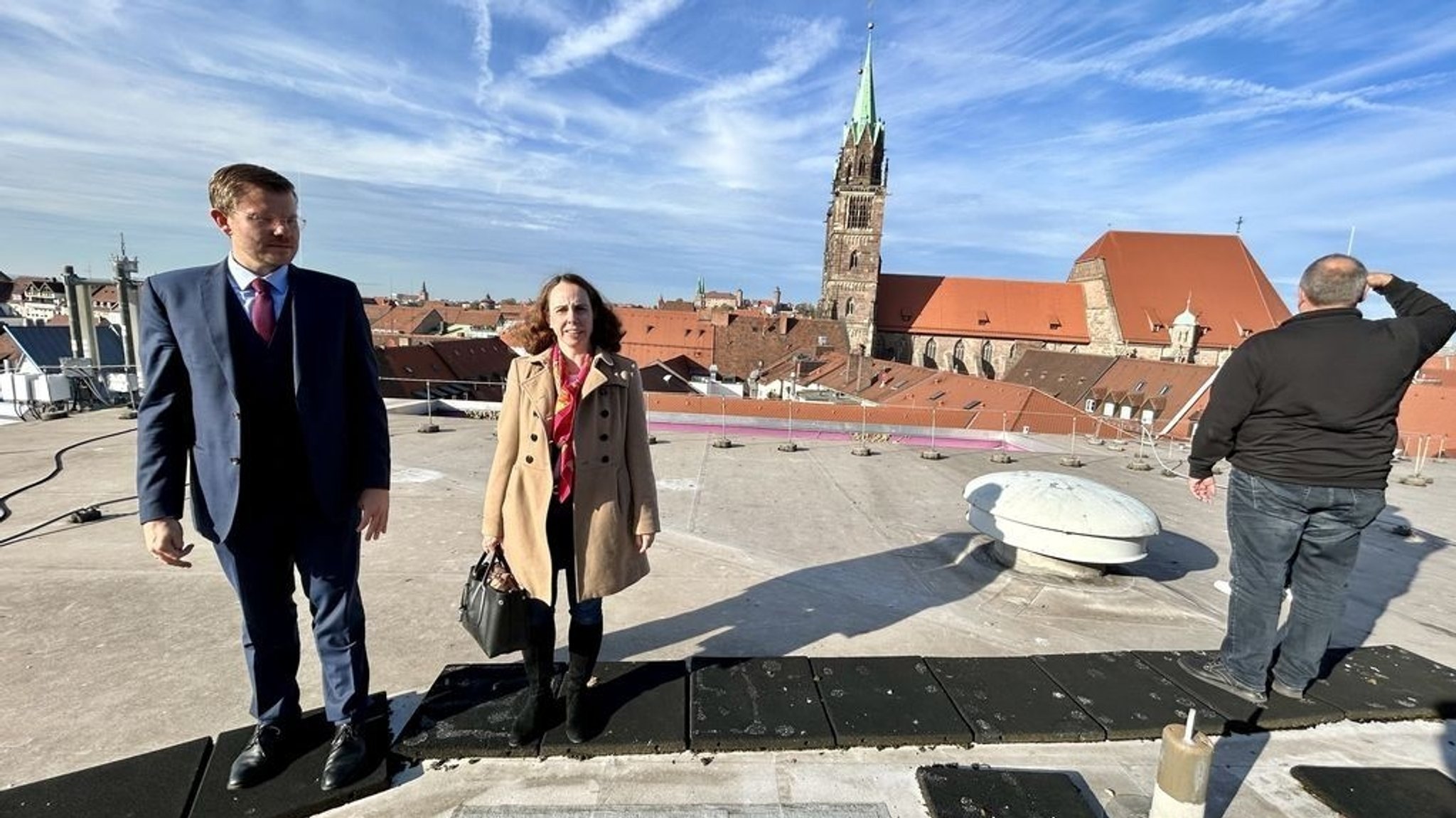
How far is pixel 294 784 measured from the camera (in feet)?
6.47

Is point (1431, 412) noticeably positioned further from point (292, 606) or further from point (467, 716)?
point (292, 606)

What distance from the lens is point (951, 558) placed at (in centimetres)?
448

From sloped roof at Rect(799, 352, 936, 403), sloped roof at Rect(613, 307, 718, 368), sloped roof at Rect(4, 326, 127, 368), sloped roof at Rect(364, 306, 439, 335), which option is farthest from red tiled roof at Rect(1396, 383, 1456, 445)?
sloped roof at Rect(364, 306, 439, 335)

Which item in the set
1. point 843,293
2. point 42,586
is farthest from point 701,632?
point 843,293

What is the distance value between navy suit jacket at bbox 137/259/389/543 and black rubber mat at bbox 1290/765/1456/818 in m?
3.40

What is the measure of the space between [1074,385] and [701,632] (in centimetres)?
3803

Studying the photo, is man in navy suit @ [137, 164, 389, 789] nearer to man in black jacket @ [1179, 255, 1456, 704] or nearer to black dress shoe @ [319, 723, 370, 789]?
black dress shoe @ [319, 723, 370, 789]

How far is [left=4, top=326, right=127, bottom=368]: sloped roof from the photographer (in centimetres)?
1831

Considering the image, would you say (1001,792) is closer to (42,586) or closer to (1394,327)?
(1394,327)

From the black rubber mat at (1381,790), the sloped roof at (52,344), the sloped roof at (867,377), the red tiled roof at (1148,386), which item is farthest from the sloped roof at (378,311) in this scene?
the black rubber mat at (1381,790)

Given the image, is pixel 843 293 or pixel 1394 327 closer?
pixel 1394 327

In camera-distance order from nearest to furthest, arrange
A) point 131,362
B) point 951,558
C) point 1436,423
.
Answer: point 951,558 → point 131,362 → point 1436,423

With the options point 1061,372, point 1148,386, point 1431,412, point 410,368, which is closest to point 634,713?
point 1431,412

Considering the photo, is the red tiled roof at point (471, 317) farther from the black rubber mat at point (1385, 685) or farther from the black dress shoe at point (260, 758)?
the black rubber mat at point (1385, 685)
